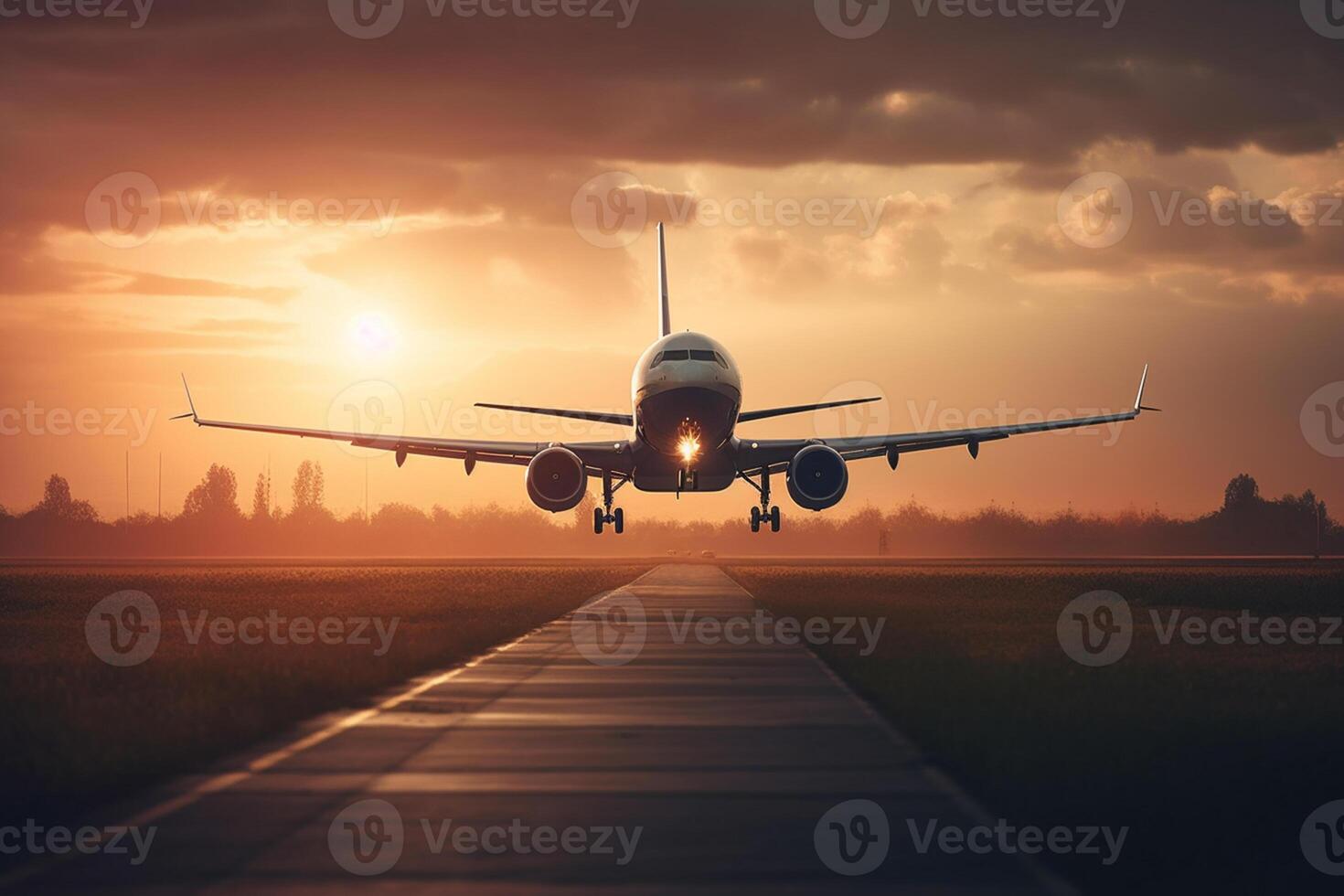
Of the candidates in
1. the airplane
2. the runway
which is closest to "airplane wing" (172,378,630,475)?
the airplane

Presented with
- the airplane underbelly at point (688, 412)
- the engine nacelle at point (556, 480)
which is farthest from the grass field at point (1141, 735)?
the engine nacelle at point (556, 480)

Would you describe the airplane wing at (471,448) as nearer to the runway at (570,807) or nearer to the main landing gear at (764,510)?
the main landing gear at (764,510)

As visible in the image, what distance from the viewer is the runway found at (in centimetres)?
916

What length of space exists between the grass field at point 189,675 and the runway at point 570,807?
0.80 metres

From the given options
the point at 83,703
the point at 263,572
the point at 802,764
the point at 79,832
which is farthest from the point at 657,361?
the point at 263,572

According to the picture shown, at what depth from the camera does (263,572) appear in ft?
261

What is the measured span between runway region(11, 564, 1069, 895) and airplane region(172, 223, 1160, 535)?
69.7ft

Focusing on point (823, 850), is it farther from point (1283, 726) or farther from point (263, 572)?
point (263, 572)

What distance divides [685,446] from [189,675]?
21794 mm

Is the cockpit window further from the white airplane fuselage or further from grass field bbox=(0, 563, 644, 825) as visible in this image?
grass field bbox=(0, 563, 644, 825)

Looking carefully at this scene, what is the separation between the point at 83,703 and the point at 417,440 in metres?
31.0

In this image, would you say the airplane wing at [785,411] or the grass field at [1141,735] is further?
the airplane wing at [785,411]

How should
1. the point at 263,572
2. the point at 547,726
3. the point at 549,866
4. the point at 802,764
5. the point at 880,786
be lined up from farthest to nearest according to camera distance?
the point at 263,572 → the point at 547,726 → the point at 802,764 → the point at 880,786 → the point at 549,866

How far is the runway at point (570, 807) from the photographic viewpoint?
9.16 meters
